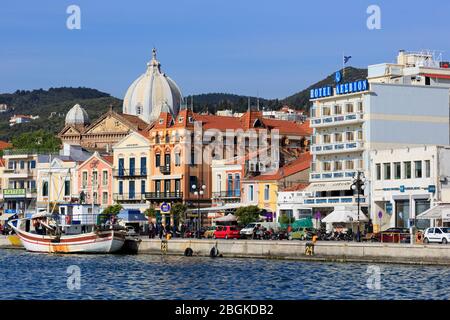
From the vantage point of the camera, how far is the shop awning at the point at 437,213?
7531cm

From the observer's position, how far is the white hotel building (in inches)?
3570

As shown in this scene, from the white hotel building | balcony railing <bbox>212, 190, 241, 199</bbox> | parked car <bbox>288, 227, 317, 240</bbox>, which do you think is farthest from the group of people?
the white hotel building

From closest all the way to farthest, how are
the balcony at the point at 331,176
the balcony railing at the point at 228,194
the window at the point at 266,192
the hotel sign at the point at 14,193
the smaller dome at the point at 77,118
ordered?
the balcony at the point at 331,176
the window at the point at 266,192
the balcony railing at the point at 228,194
the hotel sign at the point at 14,193
the smaller dome at the point at 77,118

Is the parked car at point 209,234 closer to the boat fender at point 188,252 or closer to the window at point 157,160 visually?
the boat fender at point 188,252

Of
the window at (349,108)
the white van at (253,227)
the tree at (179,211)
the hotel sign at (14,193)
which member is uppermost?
the window at (349,108)

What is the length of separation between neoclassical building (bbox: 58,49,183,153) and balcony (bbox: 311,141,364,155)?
171 feet

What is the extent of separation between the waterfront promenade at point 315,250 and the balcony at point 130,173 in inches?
1337

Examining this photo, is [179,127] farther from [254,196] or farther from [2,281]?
[2,281]

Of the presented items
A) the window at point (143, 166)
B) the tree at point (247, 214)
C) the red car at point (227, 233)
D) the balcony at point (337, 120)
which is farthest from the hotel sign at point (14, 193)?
the red car at point (227, 233)

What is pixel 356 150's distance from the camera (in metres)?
91.2

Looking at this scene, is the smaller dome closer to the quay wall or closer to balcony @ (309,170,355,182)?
balcony @ (309,170,355,182)

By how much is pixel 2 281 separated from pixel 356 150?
139ft

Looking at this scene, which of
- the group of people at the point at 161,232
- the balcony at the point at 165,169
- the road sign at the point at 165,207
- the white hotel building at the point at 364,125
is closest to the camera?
the group of people at the point at 161,232
